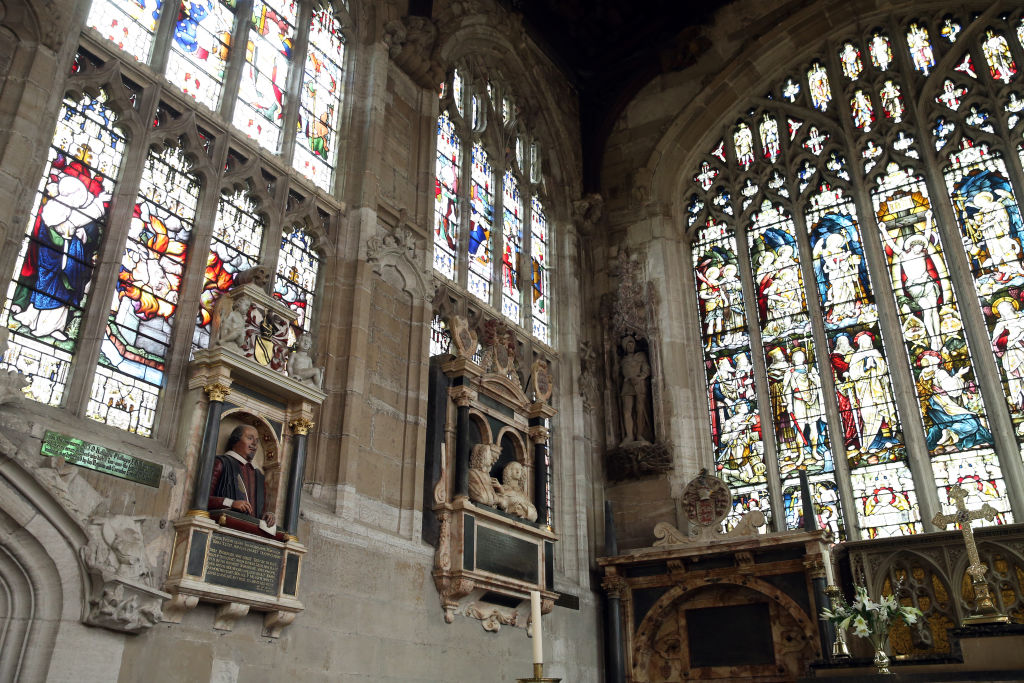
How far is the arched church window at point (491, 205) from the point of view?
10688mm

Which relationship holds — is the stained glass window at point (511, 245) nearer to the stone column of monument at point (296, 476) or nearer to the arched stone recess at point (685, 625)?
the arched stone recess at point (685, 625)

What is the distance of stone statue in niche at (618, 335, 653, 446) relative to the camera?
39.2 feet

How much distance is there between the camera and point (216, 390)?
21.1 ft

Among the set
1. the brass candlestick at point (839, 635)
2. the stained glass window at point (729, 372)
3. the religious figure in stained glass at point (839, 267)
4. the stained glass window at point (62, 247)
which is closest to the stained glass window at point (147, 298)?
the stained glass window at point (62, 247)

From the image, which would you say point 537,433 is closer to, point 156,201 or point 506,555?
point 506,555

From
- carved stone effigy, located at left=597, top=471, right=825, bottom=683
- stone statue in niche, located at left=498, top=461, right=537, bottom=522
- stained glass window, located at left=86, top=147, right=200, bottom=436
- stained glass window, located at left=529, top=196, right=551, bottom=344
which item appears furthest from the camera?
stained glass window, located at left=529, top=196, right=551, bottom=344

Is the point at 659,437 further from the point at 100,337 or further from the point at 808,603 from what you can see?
the point at 100,337

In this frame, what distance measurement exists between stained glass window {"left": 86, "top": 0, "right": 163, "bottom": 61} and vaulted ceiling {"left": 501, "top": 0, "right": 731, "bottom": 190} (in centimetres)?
736

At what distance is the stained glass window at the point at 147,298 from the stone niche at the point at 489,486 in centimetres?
302

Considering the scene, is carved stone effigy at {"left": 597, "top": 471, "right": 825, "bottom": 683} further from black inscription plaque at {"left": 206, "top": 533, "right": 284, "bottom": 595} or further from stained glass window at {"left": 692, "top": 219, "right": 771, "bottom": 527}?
black inscription plaque at {"left": 206, "top": 533, "right": 284, "bottom": 595}

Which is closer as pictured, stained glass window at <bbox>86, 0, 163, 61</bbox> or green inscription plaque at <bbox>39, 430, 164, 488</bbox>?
green inscription plaque at <bbox>39, 430, 164, 488</bbox>

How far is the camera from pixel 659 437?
38.6ft

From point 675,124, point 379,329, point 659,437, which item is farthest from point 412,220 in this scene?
point 675,124

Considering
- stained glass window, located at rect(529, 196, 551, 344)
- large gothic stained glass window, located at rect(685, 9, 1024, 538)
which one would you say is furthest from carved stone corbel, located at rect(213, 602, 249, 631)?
large gothic stained glass window, located at rect(685, 9, 1024, 538)
